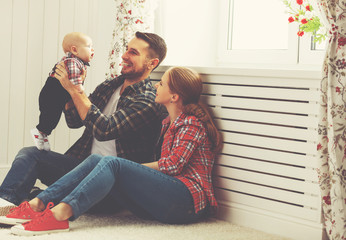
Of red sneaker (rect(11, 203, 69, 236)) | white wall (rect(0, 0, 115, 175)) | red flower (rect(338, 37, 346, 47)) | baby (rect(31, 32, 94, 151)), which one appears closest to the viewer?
red flower (rect(338, 37, 346, 47))

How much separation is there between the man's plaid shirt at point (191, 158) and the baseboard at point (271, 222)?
0.14 meters

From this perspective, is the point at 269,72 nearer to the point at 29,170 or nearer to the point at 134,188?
the point at 134,188

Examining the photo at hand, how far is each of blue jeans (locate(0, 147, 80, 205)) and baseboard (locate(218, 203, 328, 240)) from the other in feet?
2.51

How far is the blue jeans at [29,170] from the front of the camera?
88.8 inches

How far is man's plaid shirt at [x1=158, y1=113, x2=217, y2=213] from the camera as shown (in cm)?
218

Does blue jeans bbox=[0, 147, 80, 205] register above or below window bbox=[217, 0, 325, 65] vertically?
below

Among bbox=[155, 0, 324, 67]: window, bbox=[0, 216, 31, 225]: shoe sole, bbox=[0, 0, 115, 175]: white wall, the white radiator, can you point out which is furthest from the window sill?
bbox=[0, 216, 31, 225]: shoe sole

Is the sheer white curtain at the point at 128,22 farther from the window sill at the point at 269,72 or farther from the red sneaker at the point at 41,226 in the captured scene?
the red sneaker at the point at 41,226

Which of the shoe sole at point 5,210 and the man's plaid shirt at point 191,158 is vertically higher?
the man's plaid shirt at point 191,158

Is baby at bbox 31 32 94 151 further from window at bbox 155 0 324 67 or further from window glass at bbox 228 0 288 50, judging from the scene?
window glass at bbox 228 0 288 50

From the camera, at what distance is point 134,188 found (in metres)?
2.14

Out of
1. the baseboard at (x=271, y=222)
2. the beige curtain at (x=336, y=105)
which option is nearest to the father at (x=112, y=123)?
the baseboard at (x=271, y=222)

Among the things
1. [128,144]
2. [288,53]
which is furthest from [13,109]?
[288,53]

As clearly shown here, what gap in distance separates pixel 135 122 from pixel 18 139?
1052 mm
